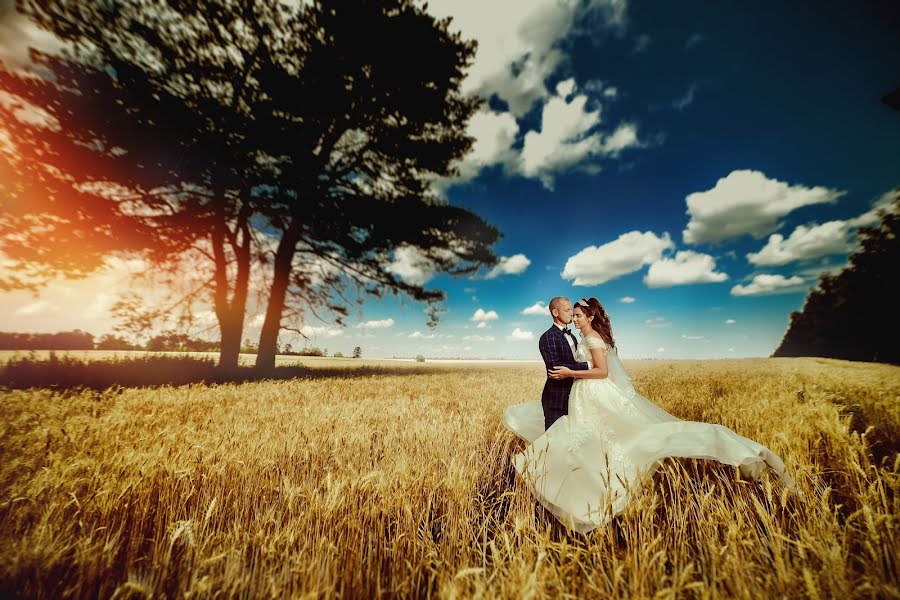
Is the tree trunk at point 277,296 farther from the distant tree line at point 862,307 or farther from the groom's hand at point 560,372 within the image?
the distant tree line at point 862,307

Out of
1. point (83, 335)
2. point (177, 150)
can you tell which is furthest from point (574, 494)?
point (83, 335)

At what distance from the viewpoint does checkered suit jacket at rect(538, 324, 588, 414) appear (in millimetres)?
3703

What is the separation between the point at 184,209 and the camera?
979cm

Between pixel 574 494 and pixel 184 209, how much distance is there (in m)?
12.7

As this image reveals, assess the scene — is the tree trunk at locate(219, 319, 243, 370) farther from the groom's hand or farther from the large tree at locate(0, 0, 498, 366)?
the groom's hand

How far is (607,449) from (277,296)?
13.0 m

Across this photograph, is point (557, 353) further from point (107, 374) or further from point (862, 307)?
point (862, 307)

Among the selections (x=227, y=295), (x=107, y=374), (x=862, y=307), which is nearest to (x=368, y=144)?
(x=227, y=295)

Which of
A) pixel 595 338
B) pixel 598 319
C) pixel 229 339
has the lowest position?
pixel 595 338

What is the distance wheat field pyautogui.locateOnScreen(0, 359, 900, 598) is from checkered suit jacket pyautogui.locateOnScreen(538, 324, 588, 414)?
856 mm

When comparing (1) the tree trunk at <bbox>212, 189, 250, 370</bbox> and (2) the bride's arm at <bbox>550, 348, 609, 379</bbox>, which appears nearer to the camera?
(2) the bride's arm at <bbox>550, 348, 609, 379</bbox>

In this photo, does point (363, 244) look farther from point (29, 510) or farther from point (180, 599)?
point (180, 599)

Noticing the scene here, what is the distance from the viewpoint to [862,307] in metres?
31.9

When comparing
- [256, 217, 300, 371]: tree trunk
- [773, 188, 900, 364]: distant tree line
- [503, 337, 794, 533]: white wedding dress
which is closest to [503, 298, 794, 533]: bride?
[503, 337, 794, 533]: white wedding dress
